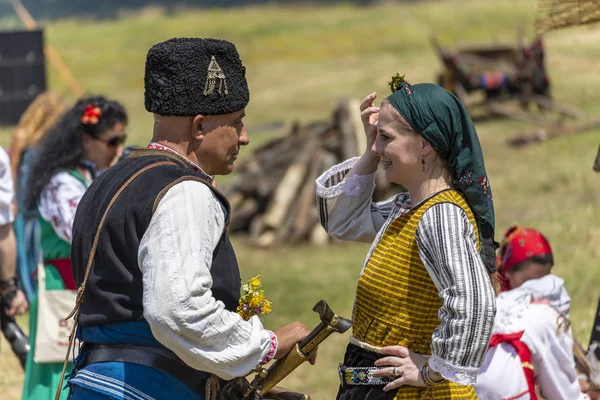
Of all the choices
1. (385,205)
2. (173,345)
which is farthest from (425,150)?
(173,345)

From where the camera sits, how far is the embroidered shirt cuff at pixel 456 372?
2732 millimetres

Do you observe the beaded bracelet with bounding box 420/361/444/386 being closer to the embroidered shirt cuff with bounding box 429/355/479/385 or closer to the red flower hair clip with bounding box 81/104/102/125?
the embroidered shirt cuff with bounding box 429/355/479/385

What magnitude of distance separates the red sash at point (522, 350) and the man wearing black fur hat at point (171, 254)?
1.33 meters

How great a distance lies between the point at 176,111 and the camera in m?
2.76

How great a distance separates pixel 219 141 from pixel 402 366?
0.90 m

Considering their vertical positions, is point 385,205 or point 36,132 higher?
point 385,205

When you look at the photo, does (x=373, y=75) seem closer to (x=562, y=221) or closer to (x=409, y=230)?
(x=562, y=221)

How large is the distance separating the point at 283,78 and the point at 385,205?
24.6 metres

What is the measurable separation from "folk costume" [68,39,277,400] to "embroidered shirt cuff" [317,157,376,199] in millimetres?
643

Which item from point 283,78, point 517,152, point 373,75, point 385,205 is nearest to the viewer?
point 385,205

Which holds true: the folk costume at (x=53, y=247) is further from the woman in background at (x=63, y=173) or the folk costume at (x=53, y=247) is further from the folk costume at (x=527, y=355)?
the folk costume at (x=527, y=355)

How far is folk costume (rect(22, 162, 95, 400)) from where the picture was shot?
A: 15.8 ft

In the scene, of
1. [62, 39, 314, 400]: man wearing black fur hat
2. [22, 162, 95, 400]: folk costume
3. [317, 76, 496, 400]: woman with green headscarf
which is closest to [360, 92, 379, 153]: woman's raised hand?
[317, 76, 496, 400]: woman with green headscarf

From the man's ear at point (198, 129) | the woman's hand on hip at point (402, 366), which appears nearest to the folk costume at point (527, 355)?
the woman's hand on hip at point (402, 366)
